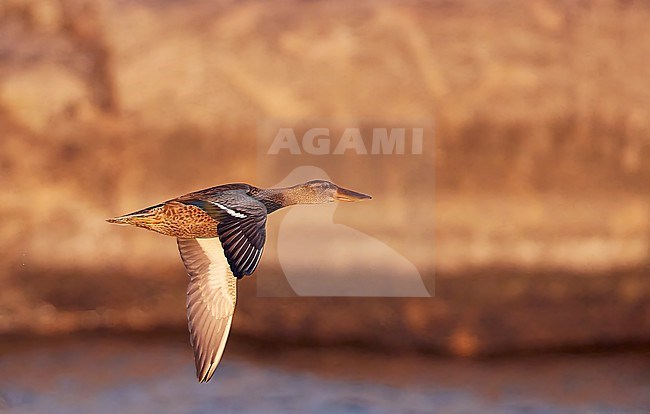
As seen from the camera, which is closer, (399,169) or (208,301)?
(208,301)

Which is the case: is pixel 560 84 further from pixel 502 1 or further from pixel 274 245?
pixel 274 245

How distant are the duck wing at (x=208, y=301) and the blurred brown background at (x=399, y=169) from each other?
2.54 ft

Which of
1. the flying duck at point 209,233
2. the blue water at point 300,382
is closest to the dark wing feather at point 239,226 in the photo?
the flying duck at point 209,233

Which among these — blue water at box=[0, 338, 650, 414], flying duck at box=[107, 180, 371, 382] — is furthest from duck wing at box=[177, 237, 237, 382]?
blue water at box=[0, 338, 650, 414]

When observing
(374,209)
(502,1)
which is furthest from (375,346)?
(502,1)

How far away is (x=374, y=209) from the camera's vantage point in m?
2.27

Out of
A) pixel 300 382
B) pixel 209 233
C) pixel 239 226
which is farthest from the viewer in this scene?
pixel 300 382

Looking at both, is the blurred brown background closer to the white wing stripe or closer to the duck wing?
the duck wing

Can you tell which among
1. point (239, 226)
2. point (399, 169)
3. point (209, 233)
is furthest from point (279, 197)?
point (399, 169)

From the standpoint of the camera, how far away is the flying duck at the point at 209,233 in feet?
4.41

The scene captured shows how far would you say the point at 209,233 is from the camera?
1421 millimetres

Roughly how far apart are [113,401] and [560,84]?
1.12 metres

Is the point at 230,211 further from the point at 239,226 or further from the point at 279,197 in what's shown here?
the point at 279,197

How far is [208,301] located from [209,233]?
3.7 inches
